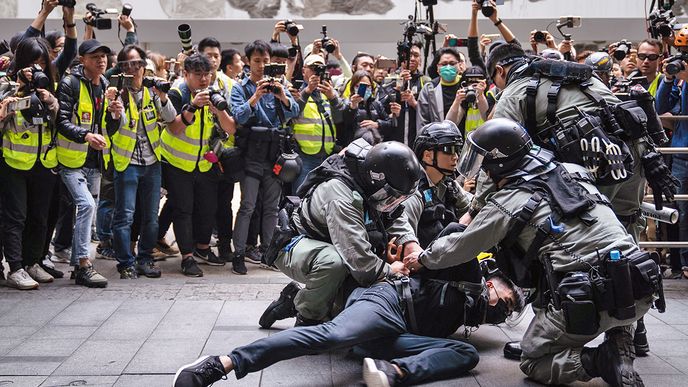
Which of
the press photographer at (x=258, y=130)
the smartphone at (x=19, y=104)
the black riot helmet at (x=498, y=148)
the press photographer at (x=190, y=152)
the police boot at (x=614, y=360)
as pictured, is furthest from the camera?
the press photographer at (x=258, y=130)

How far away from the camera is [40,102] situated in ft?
20.5

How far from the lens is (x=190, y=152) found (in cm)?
712

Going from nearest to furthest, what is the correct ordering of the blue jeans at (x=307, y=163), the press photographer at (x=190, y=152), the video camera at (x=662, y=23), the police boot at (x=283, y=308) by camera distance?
the police boot at (x=283, y=308), the press photographer at (x=190, y=152), the video camera at (x=662, y=23), the blue jeans at (x=307, y=163)

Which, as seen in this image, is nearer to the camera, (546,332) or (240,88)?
(546,332)

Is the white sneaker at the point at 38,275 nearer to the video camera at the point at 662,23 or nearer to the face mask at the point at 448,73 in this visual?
the face mask at the point at 448,73

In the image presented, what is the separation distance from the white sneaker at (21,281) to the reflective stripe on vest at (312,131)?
2.67 metres

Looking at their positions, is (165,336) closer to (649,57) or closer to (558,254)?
(558,254)

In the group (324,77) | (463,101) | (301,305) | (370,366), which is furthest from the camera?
(324,77)

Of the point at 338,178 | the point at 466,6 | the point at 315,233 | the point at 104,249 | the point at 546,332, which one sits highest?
the point at 466,6

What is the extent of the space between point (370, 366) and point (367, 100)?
4579 mm

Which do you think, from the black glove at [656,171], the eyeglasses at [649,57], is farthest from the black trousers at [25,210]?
the eyeglasses at [649,57]

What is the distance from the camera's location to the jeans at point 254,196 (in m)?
7.36

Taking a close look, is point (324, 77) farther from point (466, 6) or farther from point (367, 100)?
point (466, 6)

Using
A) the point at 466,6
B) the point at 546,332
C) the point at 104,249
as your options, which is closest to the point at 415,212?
the point at 546,332
